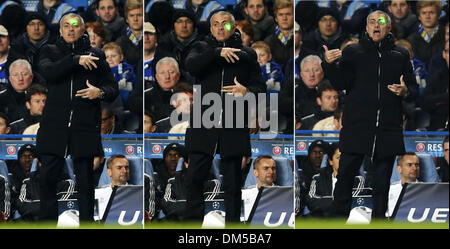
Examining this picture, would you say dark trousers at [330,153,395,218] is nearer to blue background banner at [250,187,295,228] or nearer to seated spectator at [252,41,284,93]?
blue background banner at [250,187,295,228]

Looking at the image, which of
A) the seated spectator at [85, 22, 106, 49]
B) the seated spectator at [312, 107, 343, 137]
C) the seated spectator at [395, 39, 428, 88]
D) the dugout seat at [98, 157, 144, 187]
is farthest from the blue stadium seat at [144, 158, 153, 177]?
the seated spectator at [395, 39, 428, 88]

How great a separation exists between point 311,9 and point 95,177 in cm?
239

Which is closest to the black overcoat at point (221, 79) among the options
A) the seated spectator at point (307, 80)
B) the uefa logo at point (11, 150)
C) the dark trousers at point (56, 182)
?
the seated spectator at point (307, 80)

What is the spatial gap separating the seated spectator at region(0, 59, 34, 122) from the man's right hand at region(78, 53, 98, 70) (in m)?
0.52

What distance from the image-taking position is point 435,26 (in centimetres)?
971

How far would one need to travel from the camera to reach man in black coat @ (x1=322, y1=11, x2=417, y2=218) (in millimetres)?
9539

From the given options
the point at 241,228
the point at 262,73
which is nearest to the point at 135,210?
the point at 241,228

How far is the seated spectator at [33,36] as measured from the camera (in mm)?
9703

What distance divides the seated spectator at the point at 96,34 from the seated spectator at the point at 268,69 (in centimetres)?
132

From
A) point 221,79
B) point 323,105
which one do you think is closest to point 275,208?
point 323,105

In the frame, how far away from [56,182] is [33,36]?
129 cm

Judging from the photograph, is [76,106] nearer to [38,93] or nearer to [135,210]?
[38,93]

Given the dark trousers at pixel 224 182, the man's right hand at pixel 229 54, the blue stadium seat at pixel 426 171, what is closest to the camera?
the man's right hand at pixel 229 54

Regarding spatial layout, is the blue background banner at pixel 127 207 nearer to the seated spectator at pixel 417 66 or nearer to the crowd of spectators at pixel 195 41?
the crowd of spectators at pixel 195 41
